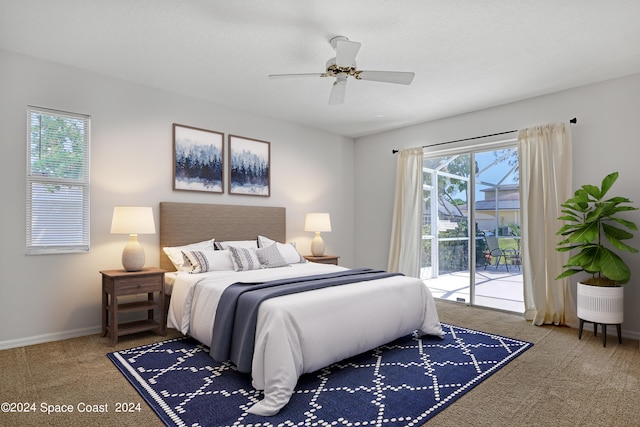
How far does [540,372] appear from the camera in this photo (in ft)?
9.39

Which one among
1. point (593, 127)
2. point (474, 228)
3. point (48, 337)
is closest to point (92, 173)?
point (48, 337)

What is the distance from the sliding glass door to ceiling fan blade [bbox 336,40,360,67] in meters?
2.88

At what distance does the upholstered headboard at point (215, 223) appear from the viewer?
4.27 metres

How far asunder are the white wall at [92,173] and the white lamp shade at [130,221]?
0.36 m

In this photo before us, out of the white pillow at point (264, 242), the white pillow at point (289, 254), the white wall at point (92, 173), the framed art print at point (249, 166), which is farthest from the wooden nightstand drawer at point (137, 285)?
the framed art print at point (249, 166)

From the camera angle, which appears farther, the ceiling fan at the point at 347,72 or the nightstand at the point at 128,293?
the nightstand at the point at 128,293

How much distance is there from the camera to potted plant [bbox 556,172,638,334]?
3480 millimetres

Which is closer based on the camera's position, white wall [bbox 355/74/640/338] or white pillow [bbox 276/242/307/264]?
white wall [bbox 355/74/640/338]

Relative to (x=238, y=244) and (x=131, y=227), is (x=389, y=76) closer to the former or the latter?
(x=238, y=244)

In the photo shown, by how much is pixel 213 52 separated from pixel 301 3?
3.77 feet

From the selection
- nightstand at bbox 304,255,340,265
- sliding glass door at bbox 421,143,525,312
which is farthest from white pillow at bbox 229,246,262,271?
sliding glass door at bbox 421,143,525,312

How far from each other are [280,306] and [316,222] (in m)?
3.04

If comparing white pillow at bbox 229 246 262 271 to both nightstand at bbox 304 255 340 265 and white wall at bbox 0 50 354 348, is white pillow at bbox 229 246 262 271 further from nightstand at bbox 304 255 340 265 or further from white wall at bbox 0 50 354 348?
nightstand at bbox 304 255 340 265

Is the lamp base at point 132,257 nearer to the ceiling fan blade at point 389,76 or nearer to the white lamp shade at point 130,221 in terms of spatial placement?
the white lamp shade at point 130,221
